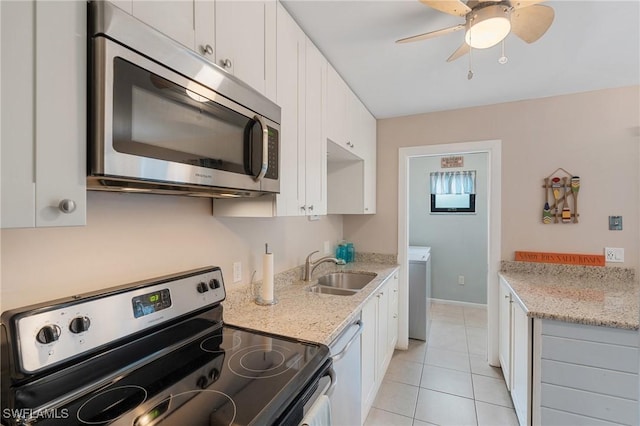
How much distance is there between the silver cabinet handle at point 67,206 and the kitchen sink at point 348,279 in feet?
6.65

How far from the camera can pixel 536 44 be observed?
1753mm

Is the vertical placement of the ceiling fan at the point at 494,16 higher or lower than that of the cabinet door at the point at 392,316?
higher

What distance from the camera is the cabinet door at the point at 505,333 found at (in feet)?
7.43

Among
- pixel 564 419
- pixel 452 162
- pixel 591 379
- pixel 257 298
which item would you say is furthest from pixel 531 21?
pixel 452 162

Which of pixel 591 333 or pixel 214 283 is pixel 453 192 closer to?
pixel 591 333

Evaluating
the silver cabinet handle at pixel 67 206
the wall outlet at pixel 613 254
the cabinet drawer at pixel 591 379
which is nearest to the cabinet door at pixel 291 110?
the silver cabinet handle at pixel 67 206

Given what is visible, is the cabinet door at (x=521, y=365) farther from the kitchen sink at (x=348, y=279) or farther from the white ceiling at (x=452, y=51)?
the white ceiling at (x=452, y=51)

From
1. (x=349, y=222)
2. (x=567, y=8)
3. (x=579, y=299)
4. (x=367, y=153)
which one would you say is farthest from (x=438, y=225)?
(x=567, y=8)

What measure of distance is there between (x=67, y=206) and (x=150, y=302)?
1.72 ft

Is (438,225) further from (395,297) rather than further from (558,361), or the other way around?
(558,361)

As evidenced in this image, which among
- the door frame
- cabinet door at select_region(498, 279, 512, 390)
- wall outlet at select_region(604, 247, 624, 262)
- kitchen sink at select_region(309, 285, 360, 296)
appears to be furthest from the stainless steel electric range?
wall outlet at select_region(604, 247, 624, 262)

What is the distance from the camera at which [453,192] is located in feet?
14.4

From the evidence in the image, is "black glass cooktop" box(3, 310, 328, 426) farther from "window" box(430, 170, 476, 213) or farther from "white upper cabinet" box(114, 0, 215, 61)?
"window" box(430, 170, 476, 213)

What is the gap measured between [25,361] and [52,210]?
1.33ft
